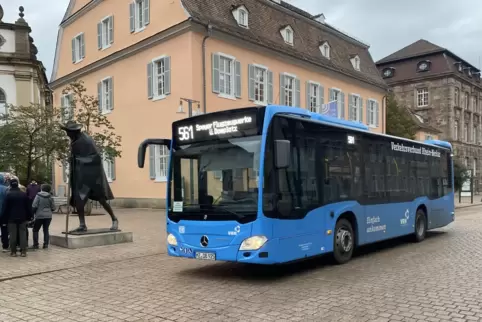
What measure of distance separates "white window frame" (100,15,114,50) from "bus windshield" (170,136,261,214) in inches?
896

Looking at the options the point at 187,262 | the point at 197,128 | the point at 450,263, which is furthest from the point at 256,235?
the point at 450,263

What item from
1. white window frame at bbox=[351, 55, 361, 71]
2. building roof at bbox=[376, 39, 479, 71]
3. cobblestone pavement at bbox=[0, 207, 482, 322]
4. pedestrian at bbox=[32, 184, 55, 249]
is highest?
building roof at bbox=[376, 39, 479, 71]

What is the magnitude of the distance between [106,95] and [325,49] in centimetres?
1467

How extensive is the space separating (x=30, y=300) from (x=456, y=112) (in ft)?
200

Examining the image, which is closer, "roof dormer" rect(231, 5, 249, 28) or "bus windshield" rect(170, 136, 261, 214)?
"bus windshield" rect(170, 136, 261, 214)

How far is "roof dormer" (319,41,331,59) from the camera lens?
33062 mm

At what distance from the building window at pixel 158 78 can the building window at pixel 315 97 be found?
33.3 feet

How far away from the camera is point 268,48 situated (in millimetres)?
27344

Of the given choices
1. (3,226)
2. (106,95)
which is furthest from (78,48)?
(3,226)

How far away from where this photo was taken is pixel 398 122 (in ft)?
153

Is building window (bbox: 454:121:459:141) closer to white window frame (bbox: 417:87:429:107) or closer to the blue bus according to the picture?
white window frame (bbox: 417:87:429:107)

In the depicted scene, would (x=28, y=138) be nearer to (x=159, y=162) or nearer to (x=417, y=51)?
(x=159, y=162)

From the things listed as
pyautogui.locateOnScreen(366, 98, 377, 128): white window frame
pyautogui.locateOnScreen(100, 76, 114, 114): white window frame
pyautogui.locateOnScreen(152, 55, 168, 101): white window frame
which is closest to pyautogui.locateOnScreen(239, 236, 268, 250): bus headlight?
pyautogui.locateOnScreen(152, 55, 168, 101): white window frame

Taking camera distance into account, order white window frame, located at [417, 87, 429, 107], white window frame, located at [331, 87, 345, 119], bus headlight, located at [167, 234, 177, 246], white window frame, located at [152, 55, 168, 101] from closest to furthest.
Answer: bus headlight, located at [167, 234, 177, 246], white window frame, located at [152, 55, 168, 101], white window frame, located at [331, 87, 345, 119], white window frame, located at [417, 87, 429, 107]
